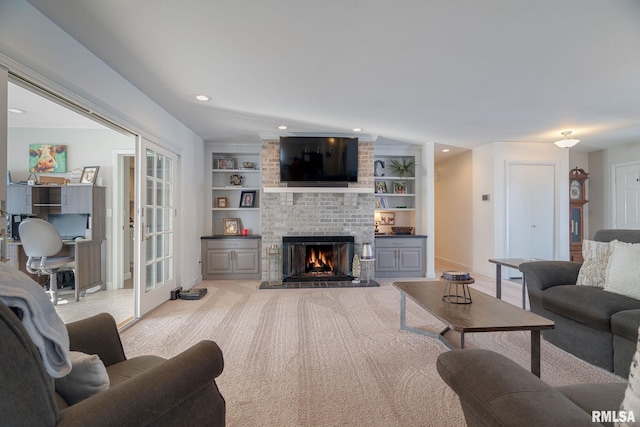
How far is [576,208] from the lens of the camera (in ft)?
17.6

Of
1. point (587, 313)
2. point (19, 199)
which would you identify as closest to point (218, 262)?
point (19, 199)

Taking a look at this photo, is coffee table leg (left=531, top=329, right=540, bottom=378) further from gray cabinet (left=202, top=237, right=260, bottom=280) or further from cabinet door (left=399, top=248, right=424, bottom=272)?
gray cabinet (left=202, top=237, right=260, bottom=280)

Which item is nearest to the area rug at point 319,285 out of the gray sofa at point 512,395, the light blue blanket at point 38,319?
the gray sofa at point 512,395

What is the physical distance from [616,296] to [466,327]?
1.37 metres

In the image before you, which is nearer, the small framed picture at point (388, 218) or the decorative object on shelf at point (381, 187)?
the decorative object on shelf at point (381, 187)

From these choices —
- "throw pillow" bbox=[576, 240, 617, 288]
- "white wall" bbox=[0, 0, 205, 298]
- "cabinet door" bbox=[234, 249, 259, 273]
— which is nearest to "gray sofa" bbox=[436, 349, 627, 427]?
"throw pillow" bbox=[576, 240, 617, 288]

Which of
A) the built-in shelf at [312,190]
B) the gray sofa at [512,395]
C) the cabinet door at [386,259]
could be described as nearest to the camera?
the gray sofa at [512,395]

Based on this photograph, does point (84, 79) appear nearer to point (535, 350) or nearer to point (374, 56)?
point (374, 56)

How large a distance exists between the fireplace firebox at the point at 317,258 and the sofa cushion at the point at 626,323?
316 cm

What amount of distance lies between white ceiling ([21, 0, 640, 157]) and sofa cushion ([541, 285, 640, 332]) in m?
1.82

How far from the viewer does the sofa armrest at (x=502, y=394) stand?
0.73 m

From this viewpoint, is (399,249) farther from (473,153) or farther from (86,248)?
(86,248)

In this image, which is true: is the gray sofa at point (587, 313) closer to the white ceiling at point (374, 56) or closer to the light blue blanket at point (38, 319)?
the white ceiling at point (374, 56)

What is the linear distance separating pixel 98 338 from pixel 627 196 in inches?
302
